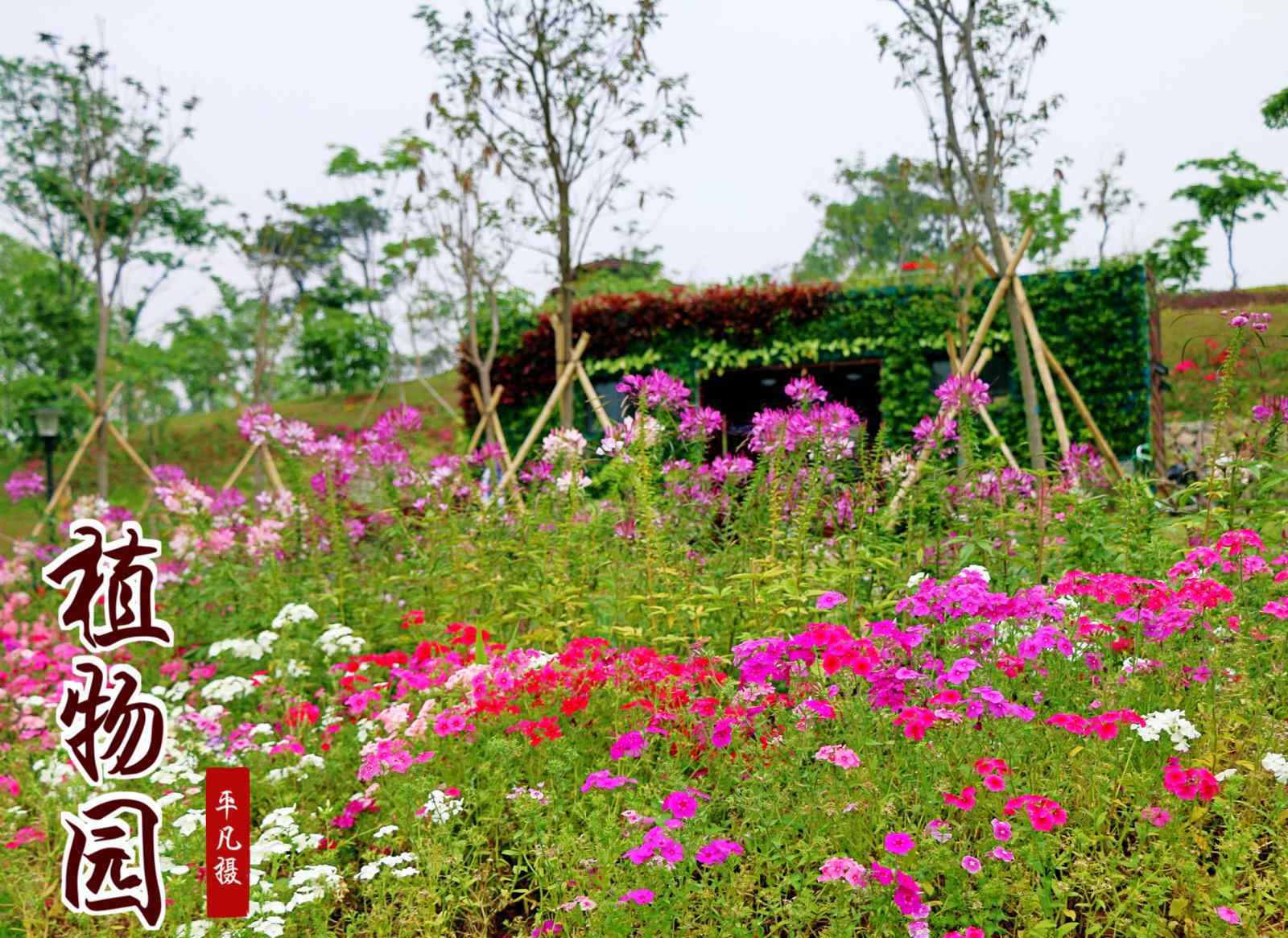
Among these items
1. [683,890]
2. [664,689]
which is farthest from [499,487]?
[683,890]

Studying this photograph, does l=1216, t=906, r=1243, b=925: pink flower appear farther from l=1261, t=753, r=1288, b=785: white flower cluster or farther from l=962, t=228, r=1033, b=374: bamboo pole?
l=962, t=228, r=1033, b=374: bamboo pole

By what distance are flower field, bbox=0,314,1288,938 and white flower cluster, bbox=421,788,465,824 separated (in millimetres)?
24

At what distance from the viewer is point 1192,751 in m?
3.14

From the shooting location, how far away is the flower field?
9.04 feet

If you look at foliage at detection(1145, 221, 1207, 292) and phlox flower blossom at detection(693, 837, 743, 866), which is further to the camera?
foliage at detection(1145, 221, 1207, 292)

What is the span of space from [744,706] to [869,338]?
9214 mm

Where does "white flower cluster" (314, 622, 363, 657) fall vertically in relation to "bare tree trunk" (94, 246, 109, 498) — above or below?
below

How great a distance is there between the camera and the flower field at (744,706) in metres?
2.76

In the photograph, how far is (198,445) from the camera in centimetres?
2942

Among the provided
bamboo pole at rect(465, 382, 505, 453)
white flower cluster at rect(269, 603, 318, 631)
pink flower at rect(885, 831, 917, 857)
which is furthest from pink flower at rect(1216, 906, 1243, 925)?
bamboo pole at rect(465, 382, 505, 453)

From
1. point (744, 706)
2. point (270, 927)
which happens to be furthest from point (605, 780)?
point (270, 927)

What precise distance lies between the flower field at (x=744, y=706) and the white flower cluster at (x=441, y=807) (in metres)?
0.02

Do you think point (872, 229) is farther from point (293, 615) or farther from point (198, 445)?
point (293, 615)

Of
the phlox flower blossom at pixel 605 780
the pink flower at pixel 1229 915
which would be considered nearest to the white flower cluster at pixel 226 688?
the phlox flower blossom at pixel 605 780
